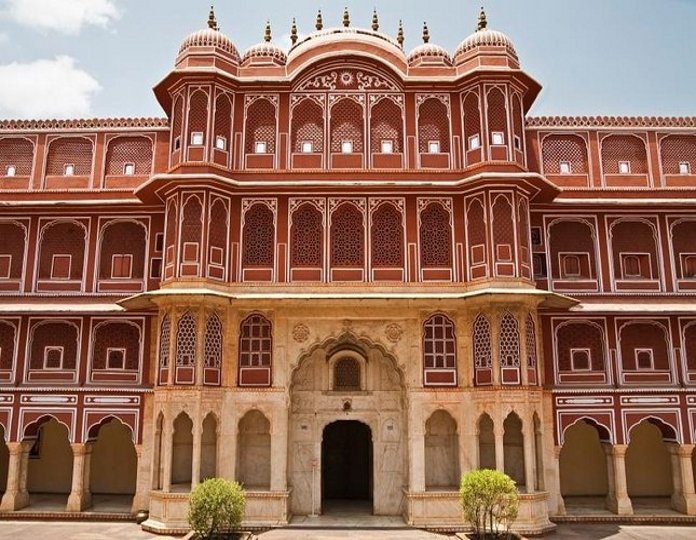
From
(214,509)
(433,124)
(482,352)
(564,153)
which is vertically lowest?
(214,509)

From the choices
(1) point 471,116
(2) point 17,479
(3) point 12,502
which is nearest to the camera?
(3) point 12,502

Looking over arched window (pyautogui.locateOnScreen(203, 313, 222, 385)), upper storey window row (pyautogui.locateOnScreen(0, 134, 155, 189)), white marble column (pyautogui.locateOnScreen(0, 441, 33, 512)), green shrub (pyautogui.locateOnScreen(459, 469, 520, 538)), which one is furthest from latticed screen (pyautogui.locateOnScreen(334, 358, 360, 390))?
white marble column (pyautogui.locateOnScreen(0, 441, 33, 512))

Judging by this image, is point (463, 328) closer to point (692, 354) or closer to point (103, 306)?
point (692, 354)

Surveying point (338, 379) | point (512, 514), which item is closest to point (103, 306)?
point (338, 379)

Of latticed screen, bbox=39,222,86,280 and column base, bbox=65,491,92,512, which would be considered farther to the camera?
latticed screen, bbox=39,222,86,280

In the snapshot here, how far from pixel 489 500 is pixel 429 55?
1307 cm

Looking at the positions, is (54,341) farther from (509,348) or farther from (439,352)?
(509,348)

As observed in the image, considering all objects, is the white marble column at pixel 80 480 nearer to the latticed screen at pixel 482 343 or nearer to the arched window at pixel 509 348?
the latticed screen at pixel 482 343

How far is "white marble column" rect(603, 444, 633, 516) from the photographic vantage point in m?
17.3

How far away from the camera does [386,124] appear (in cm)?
1875

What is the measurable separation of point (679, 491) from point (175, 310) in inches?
591

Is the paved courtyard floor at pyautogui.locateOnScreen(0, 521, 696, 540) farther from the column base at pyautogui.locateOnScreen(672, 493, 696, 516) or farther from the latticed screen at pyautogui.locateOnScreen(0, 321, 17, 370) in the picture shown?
the latticed screen at pyautogui.locateOnScreen(0, 321, 17, 370)

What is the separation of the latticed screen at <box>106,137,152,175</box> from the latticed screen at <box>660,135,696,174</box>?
53.2 ft

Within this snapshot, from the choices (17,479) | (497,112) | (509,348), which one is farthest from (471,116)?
(17,479)
